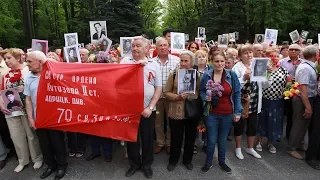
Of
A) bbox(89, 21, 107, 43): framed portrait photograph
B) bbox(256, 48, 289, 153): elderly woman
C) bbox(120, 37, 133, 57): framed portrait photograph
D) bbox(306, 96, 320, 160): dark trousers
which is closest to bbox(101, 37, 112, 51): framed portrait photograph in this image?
bbox(89, 21, 107, 43): framed portrait photograph

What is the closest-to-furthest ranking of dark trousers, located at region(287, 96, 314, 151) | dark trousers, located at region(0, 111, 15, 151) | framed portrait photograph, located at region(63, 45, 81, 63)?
dark trousers, located at region(287, 96, 314, 151)
dark trousers, located at region(0, 111, 15, 151)
framed portrait photograph, located at region(63, 45, 81, 63)

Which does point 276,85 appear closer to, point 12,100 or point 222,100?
point 222,100

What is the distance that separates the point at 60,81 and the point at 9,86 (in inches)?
38.5

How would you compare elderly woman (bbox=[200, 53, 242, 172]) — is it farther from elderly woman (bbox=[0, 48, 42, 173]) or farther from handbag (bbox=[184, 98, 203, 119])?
elderly woman (bbox=[0, 48, 42, 173])

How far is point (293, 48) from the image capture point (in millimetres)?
5566

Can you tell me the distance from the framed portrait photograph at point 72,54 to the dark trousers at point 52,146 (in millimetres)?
1513

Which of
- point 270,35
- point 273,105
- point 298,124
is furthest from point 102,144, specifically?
point 270,35

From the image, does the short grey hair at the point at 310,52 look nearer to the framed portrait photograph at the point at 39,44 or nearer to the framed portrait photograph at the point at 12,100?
the framed portrait photograph at the point at 12,100

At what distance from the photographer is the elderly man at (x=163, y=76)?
4.74 meters

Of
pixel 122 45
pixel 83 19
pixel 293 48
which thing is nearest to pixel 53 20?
pixel 83 19

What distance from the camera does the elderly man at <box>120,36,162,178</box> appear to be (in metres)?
3.97

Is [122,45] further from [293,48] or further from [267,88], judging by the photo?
[293,48]

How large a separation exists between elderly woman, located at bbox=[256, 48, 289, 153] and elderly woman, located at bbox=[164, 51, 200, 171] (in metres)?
1.56

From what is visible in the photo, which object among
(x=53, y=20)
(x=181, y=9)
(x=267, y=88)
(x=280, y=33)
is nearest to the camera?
(x=267, y=88)
